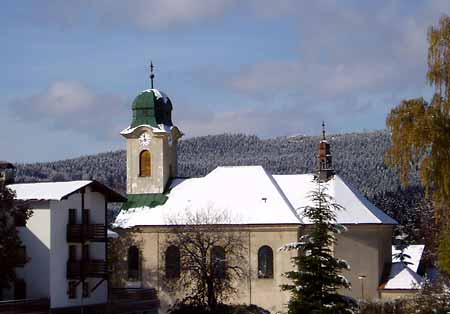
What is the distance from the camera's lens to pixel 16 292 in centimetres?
4622

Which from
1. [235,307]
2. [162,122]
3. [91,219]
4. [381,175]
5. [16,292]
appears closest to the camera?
[16,292]

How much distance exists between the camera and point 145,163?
64.4m

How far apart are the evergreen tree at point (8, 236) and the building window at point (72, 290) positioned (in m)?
3.57

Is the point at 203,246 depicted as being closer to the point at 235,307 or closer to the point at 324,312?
the point at 235,307

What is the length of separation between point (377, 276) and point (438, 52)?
94.6ft

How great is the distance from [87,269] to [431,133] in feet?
76.7

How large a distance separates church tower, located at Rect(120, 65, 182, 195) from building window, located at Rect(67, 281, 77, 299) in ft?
51.9

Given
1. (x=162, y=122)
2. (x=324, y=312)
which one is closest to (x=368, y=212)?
(x=162, y=122)

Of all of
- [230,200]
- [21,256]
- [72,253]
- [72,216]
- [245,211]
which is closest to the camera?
[21,256]

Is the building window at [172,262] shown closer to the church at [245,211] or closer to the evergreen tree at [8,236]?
the church at [245,211]

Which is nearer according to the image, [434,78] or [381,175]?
[434,78]

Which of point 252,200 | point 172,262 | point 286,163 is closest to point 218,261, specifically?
point 172,262

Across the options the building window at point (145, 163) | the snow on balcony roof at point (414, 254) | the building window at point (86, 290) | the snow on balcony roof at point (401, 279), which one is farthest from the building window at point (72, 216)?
the snow on balcony roof at point (414, 254)

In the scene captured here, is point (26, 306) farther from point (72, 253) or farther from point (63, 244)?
point (72, 253)
